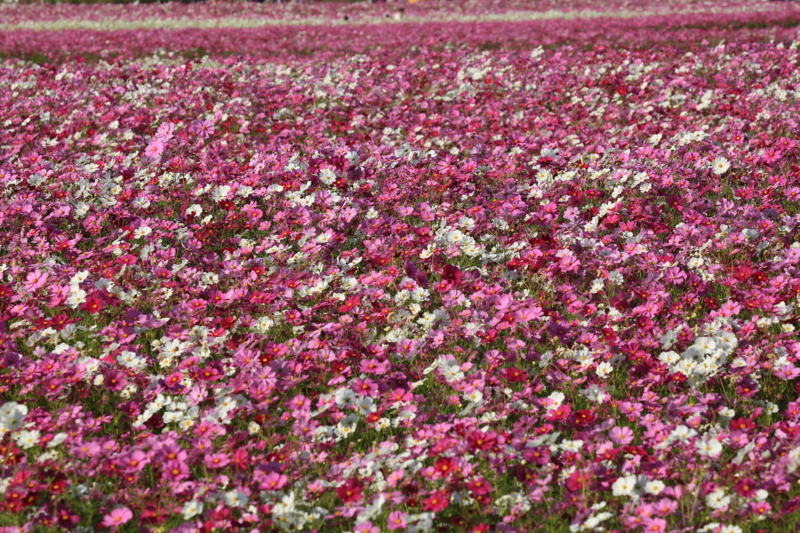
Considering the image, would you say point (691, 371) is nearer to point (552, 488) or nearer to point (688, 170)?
point (552, 488)

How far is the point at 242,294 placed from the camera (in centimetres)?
482

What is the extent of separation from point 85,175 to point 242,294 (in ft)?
10.7

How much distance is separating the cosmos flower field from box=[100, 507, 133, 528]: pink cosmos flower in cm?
1

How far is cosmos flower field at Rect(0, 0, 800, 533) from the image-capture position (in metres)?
3.28

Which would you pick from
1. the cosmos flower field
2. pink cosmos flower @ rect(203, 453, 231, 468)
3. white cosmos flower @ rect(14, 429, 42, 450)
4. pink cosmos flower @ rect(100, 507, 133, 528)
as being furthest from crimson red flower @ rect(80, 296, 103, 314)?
pink cosmos flower @ rect(100, 507, 133, 528)

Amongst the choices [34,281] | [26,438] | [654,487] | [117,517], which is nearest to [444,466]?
[654,487]

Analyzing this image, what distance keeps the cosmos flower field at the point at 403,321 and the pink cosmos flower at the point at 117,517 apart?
0.01 metres

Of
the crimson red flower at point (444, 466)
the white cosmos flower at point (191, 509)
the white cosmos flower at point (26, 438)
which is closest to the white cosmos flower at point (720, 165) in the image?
the crimson red flower at point (444, 466)

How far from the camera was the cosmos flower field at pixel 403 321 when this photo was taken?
328cm

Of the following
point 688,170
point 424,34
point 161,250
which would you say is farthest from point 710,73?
point 161,250

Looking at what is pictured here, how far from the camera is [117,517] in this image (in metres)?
3.13

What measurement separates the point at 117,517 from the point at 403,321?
2.07m

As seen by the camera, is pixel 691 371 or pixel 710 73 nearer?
pixel 691 371

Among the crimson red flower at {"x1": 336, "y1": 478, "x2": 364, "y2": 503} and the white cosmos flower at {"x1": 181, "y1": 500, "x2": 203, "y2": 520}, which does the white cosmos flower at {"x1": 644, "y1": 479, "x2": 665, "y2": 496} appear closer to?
the crimson red flower at {"x1": 336, "y1": 478, "x2": 364, "y2": 503}
